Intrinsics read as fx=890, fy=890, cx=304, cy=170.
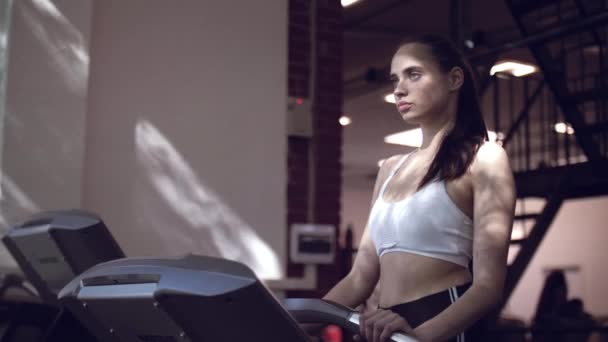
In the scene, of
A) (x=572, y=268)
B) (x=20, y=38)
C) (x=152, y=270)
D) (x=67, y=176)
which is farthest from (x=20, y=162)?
(x=572, y=268)

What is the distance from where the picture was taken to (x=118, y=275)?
4.38 feet

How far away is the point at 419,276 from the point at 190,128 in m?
2.95

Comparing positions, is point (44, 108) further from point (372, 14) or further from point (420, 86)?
point (372, 14)

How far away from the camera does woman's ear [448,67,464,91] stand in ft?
6.39

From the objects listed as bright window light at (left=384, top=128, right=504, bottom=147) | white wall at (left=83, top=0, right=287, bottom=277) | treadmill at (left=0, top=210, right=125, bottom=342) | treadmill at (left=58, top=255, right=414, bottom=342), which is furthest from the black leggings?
bright window light at (left=384, top=128, right=504, bottom=147)

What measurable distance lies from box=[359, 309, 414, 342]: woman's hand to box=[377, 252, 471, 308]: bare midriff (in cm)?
23

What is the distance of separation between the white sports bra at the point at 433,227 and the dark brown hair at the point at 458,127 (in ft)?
0.12

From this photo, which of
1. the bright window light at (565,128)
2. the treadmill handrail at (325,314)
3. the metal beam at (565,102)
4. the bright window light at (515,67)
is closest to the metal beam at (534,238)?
the metal beam at (565,102)

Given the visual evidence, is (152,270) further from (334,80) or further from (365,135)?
(365,135)

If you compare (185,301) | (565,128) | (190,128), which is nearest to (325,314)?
(185,301)

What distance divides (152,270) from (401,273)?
721 mm

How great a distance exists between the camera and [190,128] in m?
4.63

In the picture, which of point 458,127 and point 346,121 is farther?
point 346,121

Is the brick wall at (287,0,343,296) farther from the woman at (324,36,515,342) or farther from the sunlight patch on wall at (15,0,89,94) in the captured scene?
the woman at (324,36,515,342)
